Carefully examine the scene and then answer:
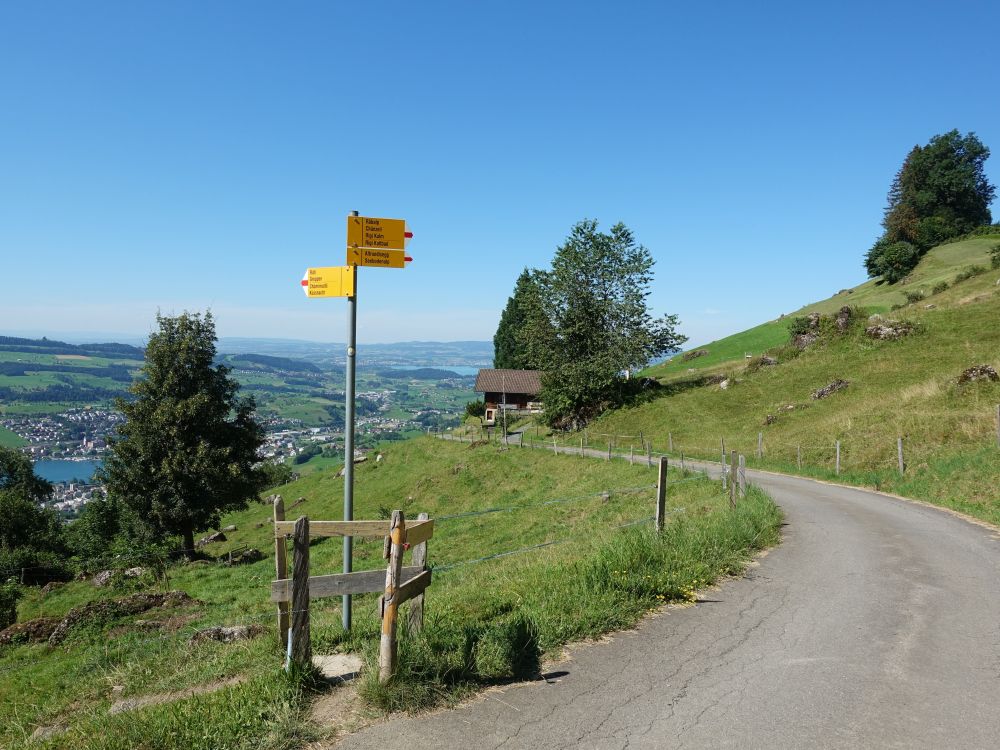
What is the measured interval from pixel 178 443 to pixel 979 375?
35.6 meters

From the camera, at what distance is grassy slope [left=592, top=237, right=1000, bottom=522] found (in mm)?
19188

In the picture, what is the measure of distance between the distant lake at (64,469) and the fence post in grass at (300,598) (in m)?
154

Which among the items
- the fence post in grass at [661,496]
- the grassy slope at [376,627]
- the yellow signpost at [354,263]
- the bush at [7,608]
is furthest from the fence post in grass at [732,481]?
the bush at [7,608]

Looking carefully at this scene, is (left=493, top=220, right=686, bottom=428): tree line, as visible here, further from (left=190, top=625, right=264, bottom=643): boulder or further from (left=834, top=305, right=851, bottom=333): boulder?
(left=190, top=625, right=264, bottom=643): boulder

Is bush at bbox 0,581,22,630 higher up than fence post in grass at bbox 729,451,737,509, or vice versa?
fence post in grass at bbox 729,451,737,509

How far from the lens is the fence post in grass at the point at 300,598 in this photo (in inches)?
228

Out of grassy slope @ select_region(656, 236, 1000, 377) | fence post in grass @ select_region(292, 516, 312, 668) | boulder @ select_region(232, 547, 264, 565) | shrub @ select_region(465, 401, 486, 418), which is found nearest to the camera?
fence post in grass @ select_region(292, 516, 312, 668)

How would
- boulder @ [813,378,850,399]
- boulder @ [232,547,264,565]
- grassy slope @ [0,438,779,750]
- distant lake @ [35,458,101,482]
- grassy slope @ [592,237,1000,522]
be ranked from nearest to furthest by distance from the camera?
1. grassy slope @ [0,438,779,750]
2. grassy slope @ [592,237,1000,522]
3. boulder @ [232,547,264,565]
4. boulder @ [813,378,850,399]
5. distant lake @ [35,458,101,482]

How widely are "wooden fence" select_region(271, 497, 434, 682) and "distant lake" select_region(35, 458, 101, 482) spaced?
504ft

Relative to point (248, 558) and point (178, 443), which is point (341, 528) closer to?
point (248, 558)

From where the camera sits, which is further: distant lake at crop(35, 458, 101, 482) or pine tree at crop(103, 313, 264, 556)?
distant lake at crop(35, 458, 101, 482)

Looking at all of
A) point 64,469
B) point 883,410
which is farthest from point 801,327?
point 64,469

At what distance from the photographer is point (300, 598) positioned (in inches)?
231

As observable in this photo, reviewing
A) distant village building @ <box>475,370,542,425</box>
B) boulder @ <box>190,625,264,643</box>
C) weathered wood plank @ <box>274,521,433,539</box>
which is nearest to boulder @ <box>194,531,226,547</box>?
boulder @ <box>190,625,264,643</box>
